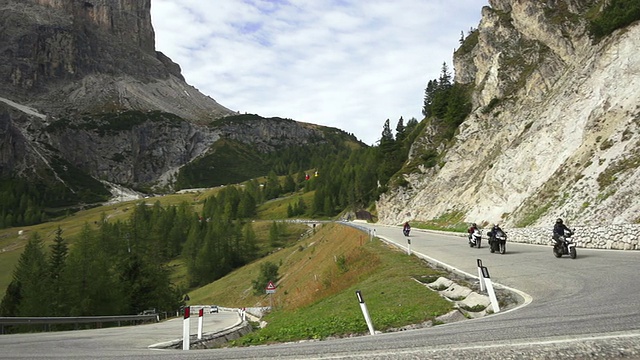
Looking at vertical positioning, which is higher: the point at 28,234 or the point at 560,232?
the point at 28,234

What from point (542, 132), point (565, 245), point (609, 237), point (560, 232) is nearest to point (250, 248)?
point (542, 132)

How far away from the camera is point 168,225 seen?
446ft

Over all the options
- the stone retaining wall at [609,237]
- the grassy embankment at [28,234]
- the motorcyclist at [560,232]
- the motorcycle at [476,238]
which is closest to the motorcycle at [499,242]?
the stone retaining wall at [609,237]

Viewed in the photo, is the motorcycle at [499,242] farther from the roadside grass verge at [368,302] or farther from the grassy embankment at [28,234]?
the grassy embankment at [28,234]

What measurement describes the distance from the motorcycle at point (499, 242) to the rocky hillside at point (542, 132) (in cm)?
664

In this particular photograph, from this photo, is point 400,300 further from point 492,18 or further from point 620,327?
point 492,18

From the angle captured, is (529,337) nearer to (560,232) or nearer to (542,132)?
(560,232)

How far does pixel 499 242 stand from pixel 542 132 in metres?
23.8

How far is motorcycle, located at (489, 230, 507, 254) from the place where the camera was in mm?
26281

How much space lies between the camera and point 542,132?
149 feet

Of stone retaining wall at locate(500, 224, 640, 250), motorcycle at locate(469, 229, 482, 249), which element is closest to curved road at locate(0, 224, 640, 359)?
stone retaining wall at locate(500, 224, 640, 250)

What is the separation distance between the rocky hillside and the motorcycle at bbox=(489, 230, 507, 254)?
6642mm

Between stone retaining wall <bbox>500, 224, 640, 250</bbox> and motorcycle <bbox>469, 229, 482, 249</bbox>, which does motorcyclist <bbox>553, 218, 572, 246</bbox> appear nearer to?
stone retaining wall <bbox>500, 224, 640, 250</bbox>

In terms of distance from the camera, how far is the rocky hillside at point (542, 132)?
3259 cm
